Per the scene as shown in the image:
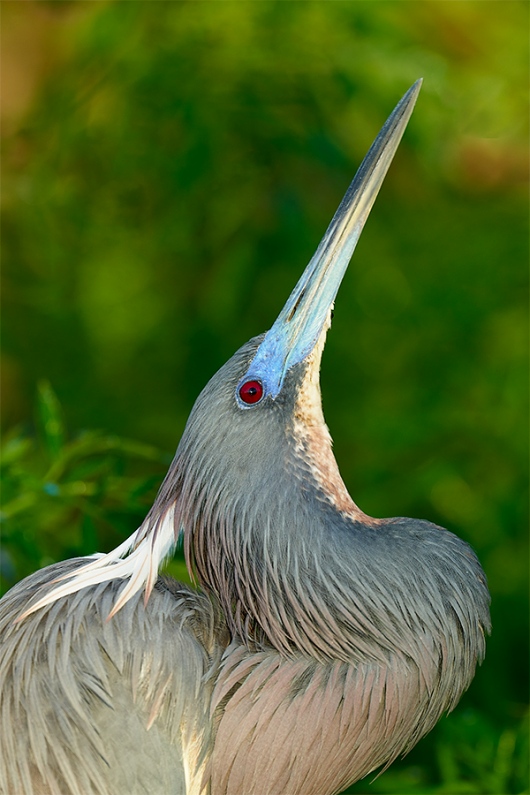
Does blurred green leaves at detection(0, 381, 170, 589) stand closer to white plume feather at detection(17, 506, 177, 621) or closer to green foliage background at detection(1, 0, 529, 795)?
green foliage background at detection(1, 0, 529, 795)

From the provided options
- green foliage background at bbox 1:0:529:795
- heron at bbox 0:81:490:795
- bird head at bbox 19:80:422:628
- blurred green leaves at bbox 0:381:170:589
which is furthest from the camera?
green foliage background at bbox 1:0:529:795

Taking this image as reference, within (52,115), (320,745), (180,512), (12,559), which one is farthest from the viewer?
(52,115)

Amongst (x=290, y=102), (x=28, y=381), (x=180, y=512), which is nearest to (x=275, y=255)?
(x=290, y=102)

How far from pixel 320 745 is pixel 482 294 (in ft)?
9.06

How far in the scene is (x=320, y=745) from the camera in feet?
5.55

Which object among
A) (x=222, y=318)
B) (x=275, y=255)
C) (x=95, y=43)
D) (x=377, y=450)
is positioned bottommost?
(x=377, y=450)

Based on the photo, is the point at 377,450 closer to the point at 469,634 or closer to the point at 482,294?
the point at 482,294

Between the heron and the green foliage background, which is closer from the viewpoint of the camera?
the heron

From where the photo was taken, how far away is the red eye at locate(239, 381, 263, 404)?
1.78 metres

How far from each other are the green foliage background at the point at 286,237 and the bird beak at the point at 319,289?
43.2 inches

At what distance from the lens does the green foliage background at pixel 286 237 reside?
3508mm

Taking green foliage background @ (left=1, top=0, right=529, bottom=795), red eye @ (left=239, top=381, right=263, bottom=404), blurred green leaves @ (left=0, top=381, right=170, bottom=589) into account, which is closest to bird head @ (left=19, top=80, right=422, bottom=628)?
red eye @ (left=239, top=381, right=263, bottom=404)

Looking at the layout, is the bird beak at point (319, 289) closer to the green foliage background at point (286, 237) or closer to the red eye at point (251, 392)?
the red eye at point (251, 392)

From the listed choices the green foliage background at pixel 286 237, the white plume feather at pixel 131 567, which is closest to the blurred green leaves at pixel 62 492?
the green foliage background at pixel 286 237
